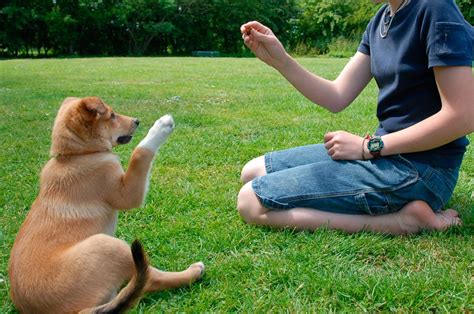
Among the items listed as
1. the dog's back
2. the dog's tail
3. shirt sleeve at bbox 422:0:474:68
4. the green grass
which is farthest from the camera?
shirt sleeve at bbox 422:0:474:68

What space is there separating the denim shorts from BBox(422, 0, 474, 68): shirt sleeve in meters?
0.61

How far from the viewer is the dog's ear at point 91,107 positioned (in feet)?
8.92

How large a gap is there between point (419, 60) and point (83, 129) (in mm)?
1947

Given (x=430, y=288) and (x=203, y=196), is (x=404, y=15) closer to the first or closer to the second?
(x=430, y=288)

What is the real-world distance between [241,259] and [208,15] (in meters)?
33.6

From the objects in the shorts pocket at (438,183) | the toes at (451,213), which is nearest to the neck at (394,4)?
the shorts pocket at (438,183)

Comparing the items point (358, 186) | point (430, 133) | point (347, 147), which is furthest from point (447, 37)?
point (358, 186)

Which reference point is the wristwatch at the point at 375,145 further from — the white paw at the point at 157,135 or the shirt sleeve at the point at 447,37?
the white paw at the point at 157,135

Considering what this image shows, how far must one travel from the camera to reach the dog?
2.01m

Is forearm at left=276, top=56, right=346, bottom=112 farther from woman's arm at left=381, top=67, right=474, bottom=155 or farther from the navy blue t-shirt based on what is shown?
woman's arm at left=381, top=67, right=474, bottom=155

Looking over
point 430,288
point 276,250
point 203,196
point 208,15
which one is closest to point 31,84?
point 203,196

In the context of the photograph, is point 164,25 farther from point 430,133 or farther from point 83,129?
point 430,133

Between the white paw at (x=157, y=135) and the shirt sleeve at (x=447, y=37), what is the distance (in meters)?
1.51

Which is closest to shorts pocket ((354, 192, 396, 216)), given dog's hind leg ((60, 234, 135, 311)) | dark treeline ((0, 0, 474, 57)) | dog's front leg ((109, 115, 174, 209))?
dog's front leg ((109, 115, 174, 209))
